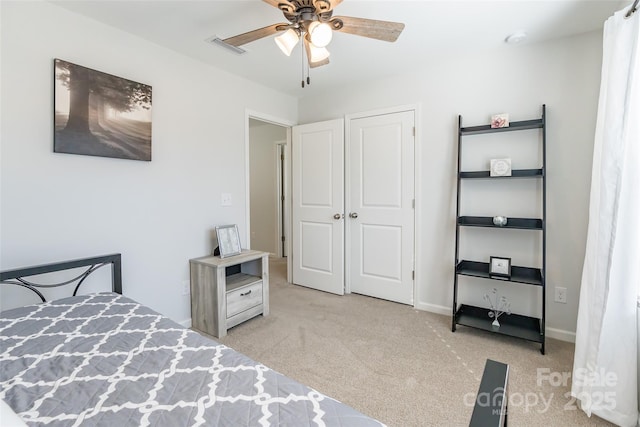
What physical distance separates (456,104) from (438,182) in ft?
2.43

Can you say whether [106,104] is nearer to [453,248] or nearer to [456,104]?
[456,104]

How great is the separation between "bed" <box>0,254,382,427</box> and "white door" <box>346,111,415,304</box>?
92.2 inches

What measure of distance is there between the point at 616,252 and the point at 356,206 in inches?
87.7

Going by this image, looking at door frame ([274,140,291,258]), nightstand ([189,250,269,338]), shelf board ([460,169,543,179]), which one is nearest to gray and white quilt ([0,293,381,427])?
nightstand ([189,250,269,338])

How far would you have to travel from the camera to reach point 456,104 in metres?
2.83

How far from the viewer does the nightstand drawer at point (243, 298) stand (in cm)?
262

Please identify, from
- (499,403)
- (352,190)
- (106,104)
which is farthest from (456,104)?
(106,104)

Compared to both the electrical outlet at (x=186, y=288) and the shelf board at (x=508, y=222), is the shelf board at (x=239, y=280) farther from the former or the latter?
the shelf board at (x=508, y=222)

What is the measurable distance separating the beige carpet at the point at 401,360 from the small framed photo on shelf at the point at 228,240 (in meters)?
0.68

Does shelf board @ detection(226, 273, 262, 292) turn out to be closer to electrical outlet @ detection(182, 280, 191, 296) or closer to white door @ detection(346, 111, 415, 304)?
electrical outlet @ detection(182, 280, 191, 296)

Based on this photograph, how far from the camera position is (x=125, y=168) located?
2285 millimetres

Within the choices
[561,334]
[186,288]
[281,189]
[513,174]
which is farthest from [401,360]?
[281,189]

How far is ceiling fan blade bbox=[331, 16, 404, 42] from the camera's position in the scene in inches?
63.2

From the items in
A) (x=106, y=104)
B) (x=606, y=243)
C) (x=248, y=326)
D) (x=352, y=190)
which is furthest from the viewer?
(x=352, y=190)
